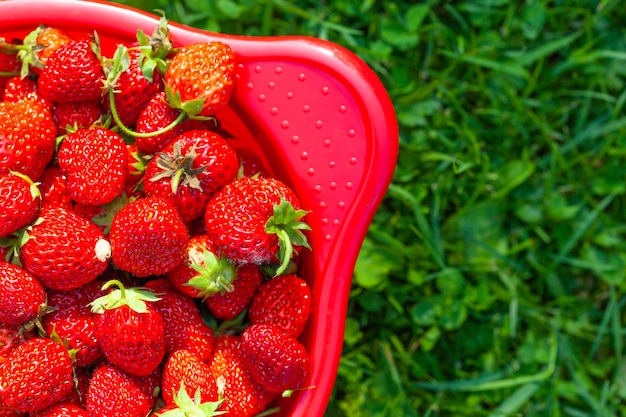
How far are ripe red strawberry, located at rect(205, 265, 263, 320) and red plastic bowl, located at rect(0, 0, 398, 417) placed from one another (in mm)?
87

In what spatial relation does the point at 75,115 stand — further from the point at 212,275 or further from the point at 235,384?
the point at 235,384

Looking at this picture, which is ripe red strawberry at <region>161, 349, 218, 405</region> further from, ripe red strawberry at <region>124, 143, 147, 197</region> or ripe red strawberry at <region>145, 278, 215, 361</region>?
ripe red strawberry at <region>124, 143, 147, 197</region>

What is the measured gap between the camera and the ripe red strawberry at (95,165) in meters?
0.91

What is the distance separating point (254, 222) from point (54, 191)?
26cm

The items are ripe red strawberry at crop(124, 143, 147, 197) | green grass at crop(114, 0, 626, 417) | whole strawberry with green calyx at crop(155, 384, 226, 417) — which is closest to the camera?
whole strawberry with green calyx at crop(155, 384, 226, 417)

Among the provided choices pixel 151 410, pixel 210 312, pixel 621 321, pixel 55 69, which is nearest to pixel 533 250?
pixel 621 321

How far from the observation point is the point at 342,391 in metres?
1.31

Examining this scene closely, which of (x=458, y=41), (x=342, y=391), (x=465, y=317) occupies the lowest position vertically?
(x=342, y=391)

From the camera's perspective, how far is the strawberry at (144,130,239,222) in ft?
2.95

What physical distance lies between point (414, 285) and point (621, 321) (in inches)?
15.1

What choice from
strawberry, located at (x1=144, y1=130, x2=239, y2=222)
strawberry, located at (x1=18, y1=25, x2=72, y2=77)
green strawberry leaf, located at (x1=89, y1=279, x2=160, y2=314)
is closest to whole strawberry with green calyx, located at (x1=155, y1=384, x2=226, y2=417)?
green strawberry leaf, located at (x1=89, y1=279, x2=160, y2=314)

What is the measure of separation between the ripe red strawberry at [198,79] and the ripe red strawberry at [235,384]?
0.30 metres

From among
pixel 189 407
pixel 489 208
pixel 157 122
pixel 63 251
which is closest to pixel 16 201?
pixel 63 251

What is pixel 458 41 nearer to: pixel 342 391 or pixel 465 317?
pixel 465 317
